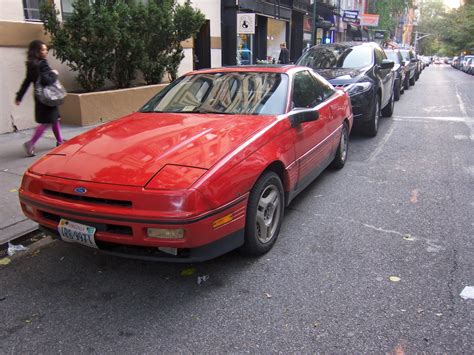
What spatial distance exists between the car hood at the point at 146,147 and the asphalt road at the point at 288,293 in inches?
33.9

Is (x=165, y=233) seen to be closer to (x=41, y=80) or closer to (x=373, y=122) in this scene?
(x=41, y=80)

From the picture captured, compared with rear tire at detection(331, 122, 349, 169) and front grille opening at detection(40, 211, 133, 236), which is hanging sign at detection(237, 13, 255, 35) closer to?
rear tire at detection(331, 122, 349, 169)

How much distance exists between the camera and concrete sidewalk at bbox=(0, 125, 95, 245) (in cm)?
427

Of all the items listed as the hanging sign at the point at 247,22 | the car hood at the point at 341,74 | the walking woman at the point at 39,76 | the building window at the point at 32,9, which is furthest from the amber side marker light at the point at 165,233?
the hanging sign at the point at 247,22

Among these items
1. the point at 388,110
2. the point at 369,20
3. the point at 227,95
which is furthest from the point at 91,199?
the point at 369,20

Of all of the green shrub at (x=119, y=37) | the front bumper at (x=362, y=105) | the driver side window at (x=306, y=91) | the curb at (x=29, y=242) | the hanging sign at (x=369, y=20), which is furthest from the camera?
the hanging sign at (x=369, y=20)

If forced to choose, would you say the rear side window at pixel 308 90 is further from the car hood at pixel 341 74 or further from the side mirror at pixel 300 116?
the car hood at pixel 341 74

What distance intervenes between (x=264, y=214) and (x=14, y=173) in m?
3.88

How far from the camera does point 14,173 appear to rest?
590 centimetres

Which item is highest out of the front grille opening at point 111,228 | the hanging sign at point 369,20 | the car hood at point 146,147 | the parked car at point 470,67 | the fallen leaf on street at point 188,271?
the hanging sign at point 369,20

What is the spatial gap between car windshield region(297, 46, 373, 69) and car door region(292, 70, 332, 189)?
375 centimetres

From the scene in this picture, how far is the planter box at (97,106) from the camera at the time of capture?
876cm

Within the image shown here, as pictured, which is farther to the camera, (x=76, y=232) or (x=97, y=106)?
(x=97, y=106)

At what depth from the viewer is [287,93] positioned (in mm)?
4410
